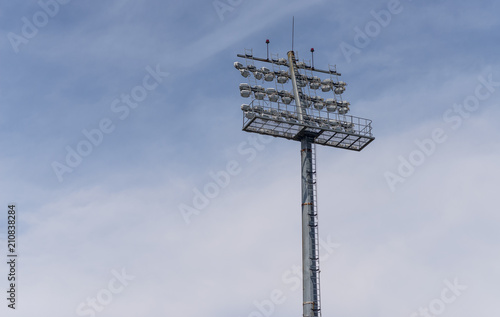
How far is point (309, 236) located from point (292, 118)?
1116cm

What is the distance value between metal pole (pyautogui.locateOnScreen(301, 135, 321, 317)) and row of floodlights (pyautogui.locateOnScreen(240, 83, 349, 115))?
4095 millimetres

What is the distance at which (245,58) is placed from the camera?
80.9 metres

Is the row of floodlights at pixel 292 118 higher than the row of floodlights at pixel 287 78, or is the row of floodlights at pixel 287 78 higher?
the row of floodlights at pixel 287 78

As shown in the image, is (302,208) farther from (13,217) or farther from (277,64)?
(13,217)

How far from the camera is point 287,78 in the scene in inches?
3223

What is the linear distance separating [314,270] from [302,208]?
603cm

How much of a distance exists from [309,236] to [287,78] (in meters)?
16.4

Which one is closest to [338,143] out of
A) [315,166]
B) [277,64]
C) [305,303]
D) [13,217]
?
[315,166]

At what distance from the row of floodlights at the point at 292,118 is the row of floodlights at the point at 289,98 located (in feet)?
6.37

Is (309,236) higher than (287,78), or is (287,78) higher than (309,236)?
(287,78)

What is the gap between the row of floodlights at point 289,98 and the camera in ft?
257

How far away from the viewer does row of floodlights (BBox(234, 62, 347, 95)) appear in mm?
79938

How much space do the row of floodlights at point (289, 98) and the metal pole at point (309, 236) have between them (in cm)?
409

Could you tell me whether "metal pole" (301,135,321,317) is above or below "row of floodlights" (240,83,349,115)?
below
